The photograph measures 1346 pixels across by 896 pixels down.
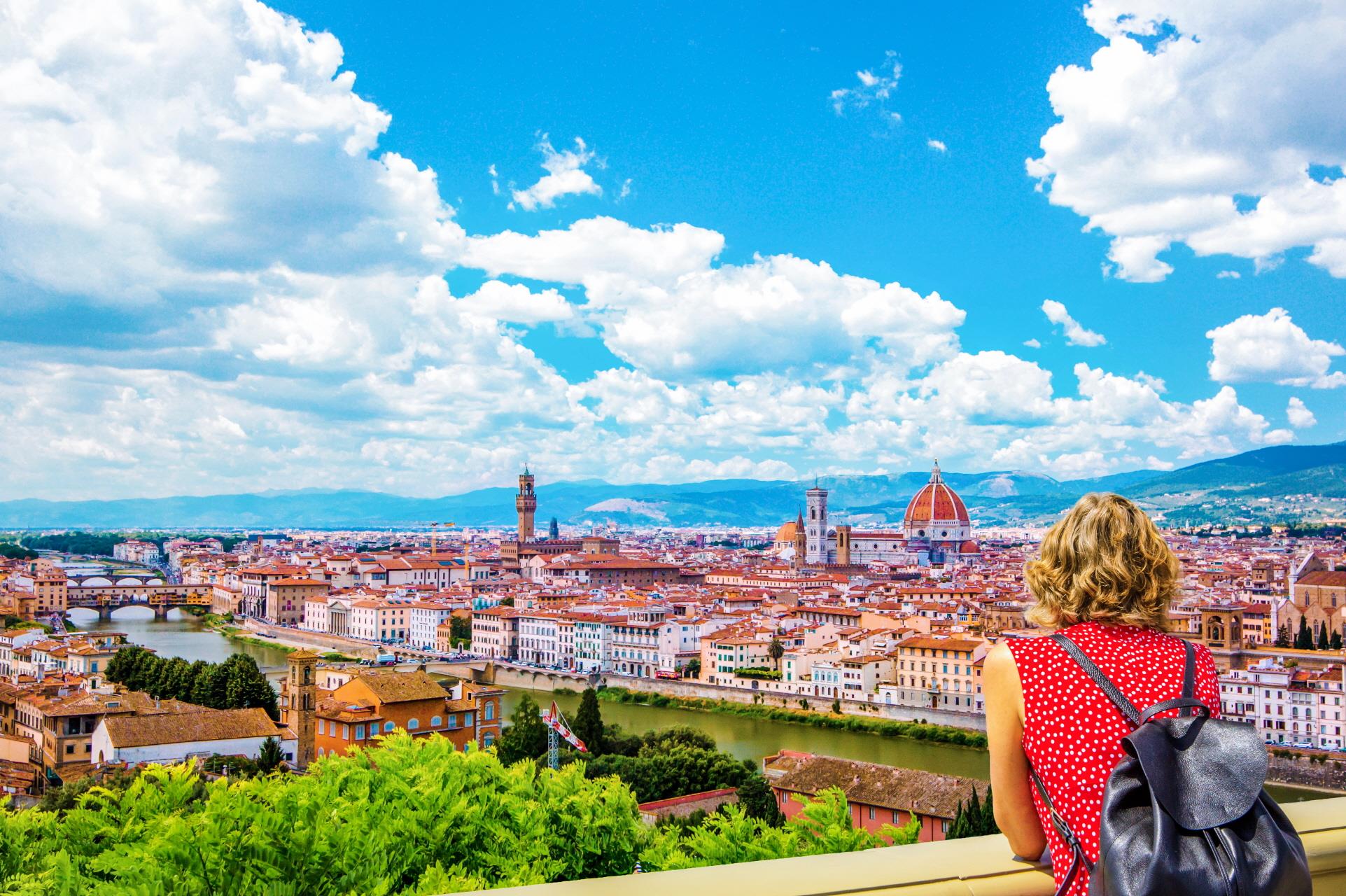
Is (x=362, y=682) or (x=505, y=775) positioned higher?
(x=505, y=775)

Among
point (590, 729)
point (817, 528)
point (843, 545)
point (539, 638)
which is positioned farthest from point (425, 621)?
point (817, 528)

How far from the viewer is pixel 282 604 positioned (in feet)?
82.6

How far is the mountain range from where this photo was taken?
6125 centimetres

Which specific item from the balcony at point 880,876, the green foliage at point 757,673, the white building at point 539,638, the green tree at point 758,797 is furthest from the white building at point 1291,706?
the balcony at point 880,876

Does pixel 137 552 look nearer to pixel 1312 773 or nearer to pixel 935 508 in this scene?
pixel 935 508

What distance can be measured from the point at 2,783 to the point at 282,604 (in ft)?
62.2

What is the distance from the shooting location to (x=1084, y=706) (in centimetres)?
64

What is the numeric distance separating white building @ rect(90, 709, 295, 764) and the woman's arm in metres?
8.07

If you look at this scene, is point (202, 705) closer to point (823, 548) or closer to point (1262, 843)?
point (1262, 843)

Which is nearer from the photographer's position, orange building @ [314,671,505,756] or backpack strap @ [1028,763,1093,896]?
backpack strap @ [1028,763,1093,896]

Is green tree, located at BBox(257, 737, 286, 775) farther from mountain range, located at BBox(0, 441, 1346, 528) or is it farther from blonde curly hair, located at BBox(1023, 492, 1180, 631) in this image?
mountain range, located at BBox(0, 441, 1346, 528)

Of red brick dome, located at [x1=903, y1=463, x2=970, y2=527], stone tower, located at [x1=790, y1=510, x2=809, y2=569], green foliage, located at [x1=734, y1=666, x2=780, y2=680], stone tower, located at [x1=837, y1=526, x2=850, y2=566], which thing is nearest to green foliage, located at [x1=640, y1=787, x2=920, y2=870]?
green foliage, located at [x1=734, y1=666, x2=780, y2=680]

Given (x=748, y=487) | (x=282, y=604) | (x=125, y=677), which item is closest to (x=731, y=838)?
(x=125, y=677)

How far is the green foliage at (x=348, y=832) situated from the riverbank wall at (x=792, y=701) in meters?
10.6
